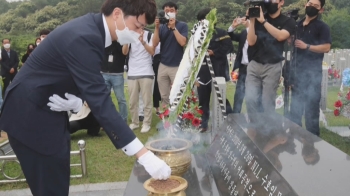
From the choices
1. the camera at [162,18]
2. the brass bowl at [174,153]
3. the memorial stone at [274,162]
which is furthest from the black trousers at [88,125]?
the brass bowl at [174,153]

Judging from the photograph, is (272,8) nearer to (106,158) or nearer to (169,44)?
(169,44)

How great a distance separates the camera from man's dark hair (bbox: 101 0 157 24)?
6.23ft

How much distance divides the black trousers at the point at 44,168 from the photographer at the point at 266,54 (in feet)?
8.26

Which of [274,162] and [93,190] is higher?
[274,162]

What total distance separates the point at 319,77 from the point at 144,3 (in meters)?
3.17

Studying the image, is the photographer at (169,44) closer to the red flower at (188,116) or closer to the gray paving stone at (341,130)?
the red flower at (188,116)

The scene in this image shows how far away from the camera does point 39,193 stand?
2.23m

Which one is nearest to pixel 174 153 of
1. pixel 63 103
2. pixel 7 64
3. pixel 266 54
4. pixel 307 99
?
pixel 63 103

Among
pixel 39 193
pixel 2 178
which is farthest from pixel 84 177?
pixel 39 193

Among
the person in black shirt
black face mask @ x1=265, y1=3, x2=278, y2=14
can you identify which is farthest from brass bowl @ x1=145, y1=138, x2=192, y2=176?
the person in black shirt

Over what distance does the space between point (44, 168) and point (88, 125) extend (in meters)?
3.33

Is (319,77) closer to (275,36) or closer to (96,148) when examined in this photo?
(275,36)

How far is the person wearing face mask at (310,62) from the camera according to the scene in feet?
14.0

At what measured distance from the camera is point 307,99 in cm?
448
